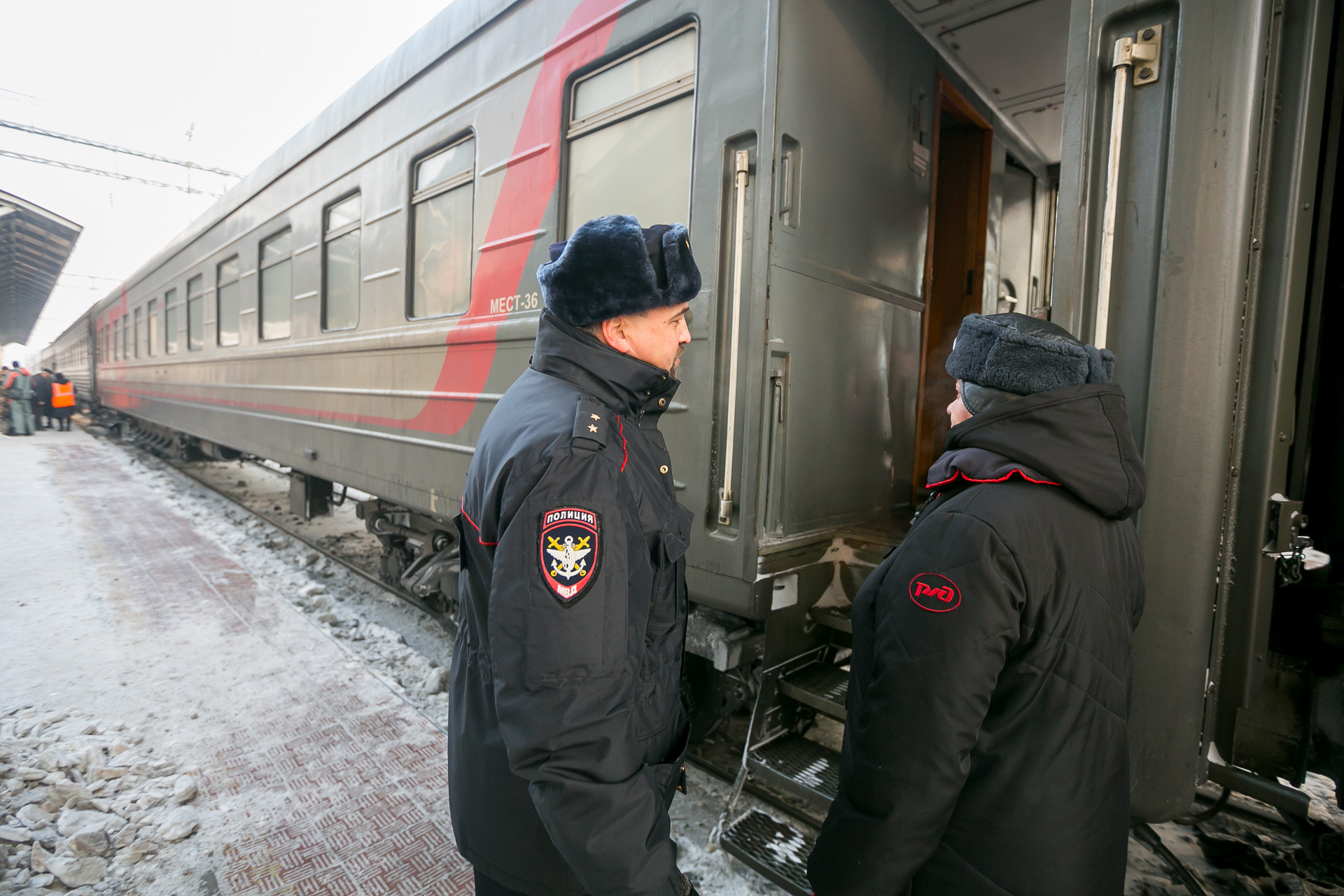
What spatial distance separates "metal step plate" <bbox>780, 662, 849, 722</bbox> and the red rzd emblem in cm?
109

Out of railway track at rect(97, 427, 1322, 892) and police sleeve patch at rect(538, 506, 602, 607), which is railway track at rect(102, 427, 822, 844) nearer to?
railway track at rect(97, 427, 1322, 892)

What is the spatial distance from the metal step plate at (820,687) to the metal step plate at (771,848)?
38cm

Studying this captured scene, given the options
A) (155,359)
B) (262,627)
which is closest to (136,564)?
(262,627)

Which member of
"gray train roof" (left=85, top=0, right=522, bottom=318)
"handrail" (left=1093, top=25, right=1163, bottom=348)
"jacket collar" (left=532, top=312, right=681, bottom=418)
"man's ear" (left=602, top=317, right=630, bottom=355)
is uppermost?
"gray train roof" (left=85, top=0, right=522, bottom=318)

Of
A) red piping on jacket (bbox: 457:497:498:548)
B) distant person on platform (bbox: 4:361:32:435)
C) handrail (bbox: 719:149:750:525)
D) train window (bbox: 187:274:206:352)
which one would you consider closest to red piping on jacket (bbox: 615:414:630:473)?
red piping on jacket (bbox: 457:497:498:548)

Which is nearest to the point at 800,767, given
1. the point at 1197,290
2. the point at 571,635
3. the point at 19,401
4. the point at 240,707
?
the point at 571,635

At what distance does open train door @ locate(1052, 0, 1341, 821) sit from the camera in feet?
4.84

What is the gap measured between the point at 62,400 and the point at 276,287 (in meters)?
16.4

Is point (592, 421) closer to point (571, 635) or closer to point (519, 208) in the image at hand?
point (571, 635)

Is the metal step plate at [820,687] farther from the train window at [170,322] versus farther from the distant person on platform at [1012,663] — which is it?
the train window at [170,322]

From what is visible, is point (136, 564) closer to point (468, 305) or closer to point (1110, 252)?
point (468, 305)

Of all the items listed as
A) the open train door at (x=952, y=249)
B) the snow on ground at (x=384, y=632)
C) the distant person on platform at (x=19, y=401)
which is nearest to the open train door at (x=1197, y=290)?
the snow on ground at (x=384, y=632)

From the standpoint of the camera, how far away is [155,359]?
10430mm

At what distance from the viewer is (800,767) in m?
2.21
